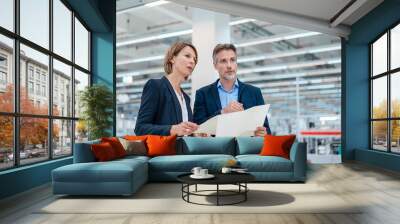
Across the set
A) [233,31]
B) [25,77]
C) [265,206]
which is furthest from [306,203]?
[233,31]

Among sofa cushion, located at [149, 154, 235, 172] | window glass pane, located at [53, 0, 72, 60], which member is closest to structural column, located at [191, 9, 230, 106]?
sofa cushion, located at [149, 154, 235, 172]

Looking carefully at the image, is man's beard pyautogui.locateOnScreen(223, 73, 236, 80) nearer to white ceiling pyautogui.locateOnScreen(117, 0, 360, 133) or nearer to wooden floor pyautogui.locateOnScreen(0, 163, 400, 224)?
white ceiling pyautogui.locateOnScreen(117, 0, 360, 133)

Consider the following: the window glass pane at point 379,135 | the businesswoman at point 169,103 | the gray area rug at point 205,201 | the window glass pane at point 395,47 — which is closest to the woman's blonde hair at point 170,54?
the businesswoman at point 169,103

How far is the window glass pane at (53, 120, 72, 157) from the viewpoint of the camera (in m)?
6.60

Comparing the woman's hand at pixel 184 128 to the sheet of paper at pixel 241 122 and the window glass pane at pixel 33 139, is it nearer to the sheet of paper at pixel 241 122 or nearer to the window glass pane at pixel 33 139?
the sheet of paper at pixel 241 122

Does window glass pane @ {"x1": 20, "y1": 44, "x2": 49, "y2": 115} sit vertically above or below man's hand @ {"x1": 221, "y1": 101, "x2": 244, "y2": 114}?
above

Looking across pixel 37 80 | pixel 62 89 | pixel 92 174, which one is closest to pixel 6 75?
pixel 37 80

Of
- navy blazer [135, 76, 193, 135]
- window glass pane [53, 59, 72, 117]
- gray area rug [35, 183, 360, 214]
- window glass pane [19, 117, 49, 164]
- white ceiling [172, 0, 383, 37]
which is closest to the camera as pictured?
gray area rug [35, 183, 360, 214]

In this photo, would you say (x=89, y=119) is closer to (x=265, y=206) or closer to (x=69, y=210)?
(x=69, y=210)

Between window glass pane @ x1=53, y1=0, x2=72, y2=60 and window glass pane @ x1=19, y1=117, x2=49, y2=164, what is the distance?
145 cm

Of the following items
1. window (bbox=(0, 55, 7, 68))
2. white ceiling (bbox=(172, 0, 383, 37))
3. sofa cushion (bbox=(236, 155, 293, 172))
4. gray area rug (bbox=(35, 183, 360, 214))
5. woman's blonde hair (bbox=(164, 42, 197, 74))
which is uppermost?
Result: white ceiling (bbox=(172, 0, 383, 37))

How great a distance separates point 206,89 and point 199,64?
1.81ft

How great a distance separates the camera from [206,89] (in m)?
8.06

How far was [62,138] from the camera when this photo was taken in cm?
697
